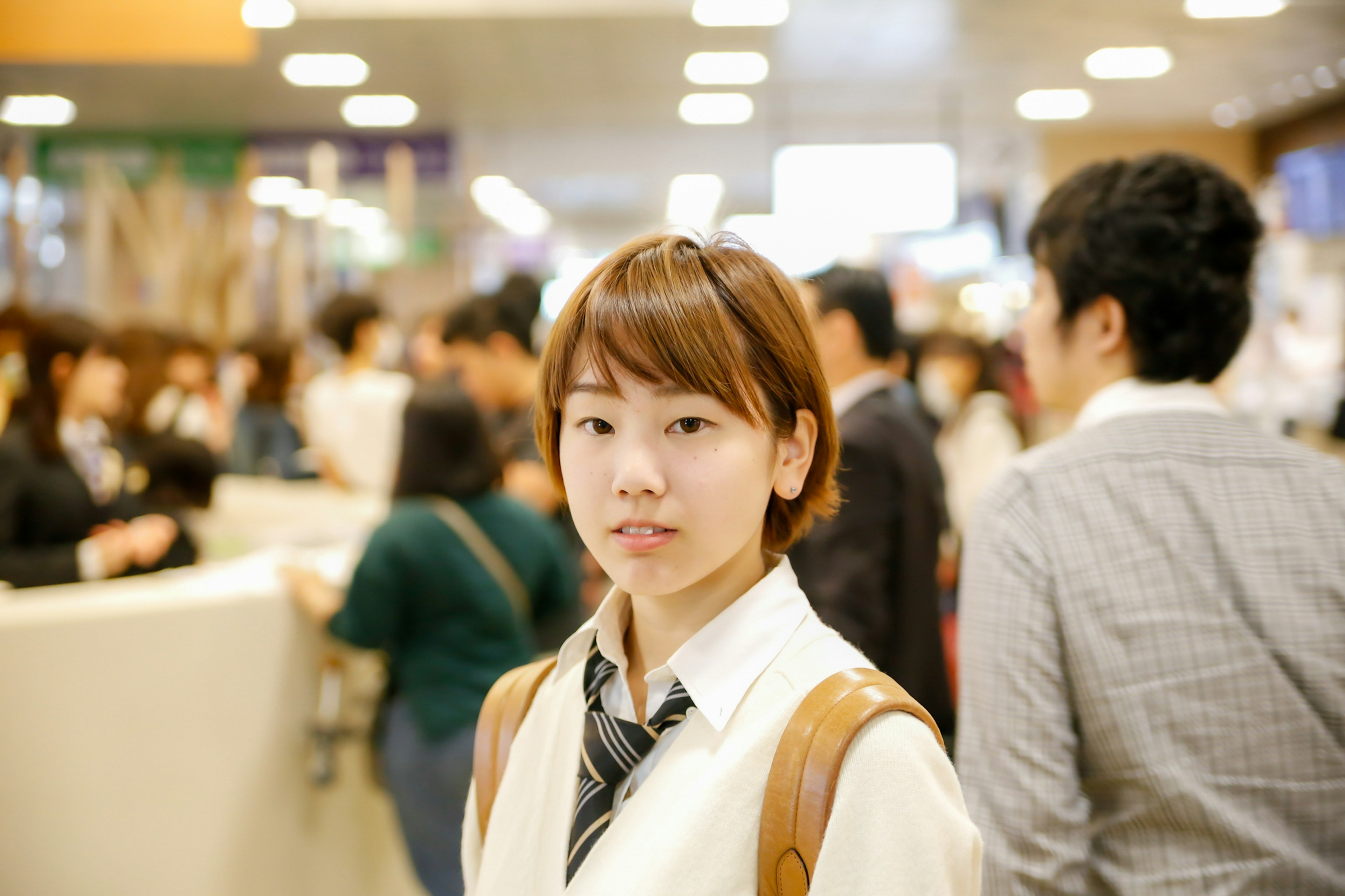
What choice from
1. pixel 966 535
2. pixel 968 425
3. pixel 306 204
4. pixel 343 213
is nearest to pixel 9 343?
→ pixel 968 425

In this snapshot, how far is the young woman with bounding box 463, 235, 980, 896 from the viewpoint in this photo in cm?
81

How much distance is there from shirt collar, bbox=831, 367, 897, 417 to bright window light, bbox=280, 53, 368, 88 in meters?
5.76

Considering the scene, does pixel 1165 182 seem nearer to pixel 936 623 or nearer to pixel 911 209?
pixel 936 623

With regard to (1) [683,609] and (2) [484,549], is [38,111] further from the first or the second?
(1) [683,609]

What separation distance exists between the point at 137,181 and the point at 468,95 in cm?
352

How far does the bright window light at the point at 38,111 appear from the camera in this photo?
8.30 m

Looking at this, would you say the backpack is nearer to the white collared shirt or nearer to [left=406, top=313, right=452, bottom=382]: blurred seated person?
the white collared shirt

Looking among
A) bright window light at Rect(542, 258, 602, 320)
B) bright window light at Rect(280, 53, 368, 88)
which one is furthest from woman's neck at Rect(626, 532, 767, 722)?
bright window light at Rect(542, 258, 602, 320)

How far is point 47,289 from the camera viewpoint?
10.6 meters

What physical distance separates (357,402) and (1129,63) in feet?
20.4

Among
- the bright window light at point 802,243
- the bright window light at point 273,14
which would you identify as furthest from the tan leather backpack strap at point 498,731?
the bright window light at point 802,243

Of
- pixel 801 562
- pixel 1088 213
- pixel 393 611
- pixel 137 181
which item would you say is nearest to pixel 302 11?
pixel 137 181

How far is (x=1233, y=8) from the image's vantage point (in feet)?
20.4

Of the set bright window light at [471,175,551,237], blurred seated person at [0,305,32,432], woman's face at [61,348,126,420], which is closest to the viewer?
woman's face at [61,348,126,420]
